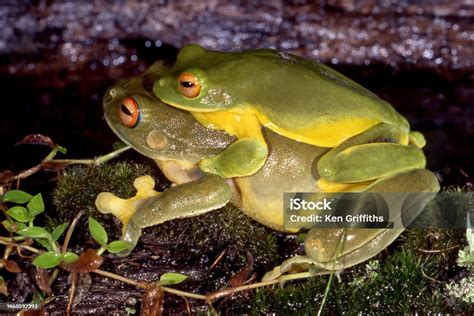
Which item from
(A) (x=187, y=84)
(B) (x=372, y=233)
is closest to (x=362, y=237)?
(B) (x=372, y=233)

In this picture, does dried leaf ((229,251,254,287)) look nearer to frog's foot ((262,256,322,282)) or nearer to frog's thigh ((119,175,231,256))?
frog's foot ((262,256,322,282))

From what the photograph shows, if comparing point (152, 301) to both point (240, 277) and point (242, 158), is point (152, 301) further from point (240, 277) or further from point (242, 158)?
point (242, 158)

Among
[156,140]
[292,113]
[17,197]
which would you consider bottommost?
[17,197]

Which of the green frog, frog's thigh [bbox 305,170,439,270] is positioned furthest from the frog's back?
frog's thigh [bbox 305,170,439,270]

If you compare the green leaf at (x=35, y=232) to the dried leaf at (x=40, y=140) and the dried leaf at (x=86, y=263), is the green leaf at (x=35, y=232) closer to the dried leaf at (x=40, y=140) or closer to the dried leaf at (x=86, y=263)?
the dried leaf at (x=86, y=263)

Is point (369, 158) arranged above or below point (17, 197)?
above
